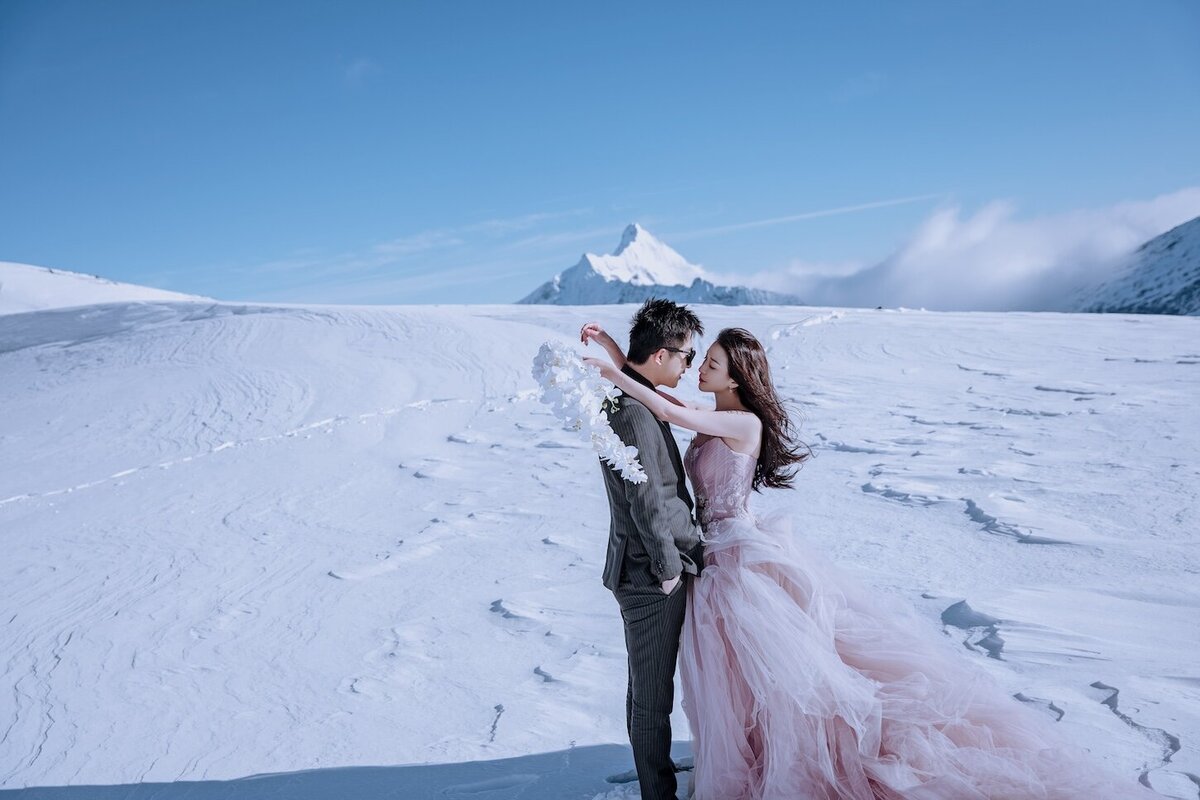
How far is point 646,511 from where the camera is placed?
2301mm

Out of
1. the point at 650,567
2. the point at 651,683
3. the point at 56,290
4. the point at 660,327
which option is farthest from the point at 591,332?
the point at 56,290

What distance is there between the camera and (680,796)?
2691mm

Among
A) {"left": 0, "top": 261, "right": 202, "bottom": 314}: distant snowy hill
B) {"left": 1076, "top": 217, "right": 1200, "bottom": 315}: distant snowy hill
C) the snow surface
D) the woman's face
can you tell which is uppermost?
{"left": 1076, "top": 217, "right": 1200, "bottom": 315}: distant snowy hill

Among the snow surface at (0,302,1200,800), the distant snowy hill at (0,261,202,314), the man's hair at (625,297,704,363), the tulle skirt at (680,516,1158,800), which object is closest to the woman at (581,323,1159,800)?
the tulle skirt at (680,516,1158,800)

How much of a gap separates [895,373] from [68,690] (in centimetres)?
850

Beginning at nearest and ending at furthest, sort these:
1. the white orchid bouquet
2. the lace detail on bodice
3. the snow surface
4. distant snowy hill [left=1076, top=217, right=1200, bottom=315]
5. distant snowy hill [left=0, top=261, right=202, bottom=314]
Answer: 1. the white orchid bouquet
2. the lace detail on bodice
3. the snow surface
4. distant snowy hill [left=0, top=261, right=202, bottom=314]
5. distant snowy hill [left=1076, top=217, right=1200, bottom=315]

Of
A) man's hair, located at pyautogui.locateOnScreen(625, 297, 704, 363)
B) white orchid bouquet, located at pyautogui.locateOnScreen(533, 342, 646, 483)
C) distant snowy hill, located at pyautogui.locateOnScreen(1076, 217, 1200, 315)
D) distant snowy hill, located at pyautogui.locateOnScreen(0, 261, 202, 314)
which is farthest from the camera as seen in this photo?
distant snowy hill, located at pyautogui.locateOnScreen(1076, 217, 1200, 315)

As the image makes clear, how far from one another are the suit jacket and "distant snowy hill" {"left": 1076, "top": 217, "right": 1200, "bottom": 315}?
155178 millimetres

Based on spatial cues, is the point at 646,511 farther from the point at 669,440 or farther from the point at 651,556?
the point at 669,440

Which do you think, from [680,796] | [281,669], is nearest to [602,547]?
[281,669]

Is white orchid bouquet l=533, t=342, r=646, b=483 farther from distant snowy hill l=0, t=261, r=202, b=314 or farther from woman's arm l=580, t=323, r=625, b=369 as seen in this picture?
distant snowy hill l=0, t=261, r=202, b=314

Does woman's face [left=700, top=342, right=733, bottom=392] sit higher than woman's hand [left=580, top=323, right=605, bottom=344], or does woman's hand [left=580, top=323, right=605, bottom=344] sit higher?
woman's hand [left=580, top=323, right=605, bottom=344]

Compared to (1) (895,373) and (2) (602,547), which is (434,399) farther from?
(1) (895,373)

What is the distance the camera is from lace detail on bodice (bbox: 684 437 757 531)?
2594mm
